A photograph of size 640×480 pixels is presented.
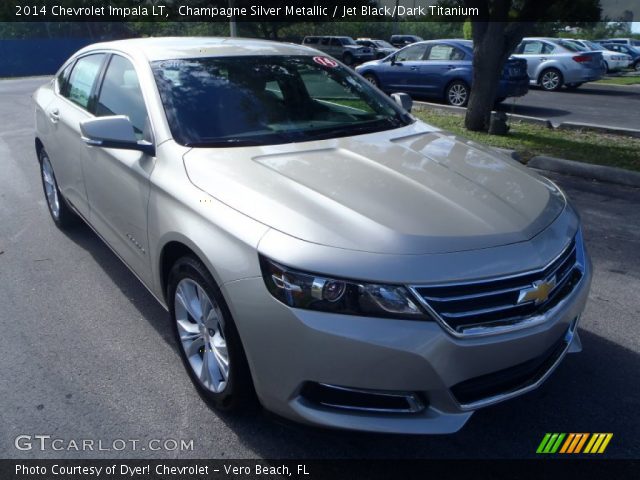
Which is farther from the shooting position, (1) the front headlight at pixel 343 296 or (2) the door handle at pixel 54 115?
(2) the door handle at pixel 54 115

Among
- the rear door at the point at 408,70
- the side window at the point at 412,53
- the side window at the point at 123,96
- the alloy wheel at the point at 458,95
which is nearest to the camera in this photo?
the side window at the point at 123,96

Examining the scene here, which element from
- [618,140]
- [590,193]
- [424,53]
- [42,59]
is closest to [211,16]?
[42,59]

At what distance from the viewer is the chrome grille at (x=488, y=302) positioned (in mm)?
2295

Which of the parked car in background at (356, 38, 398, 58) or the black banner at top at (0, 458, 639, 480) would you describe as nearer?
the black banner at top at (0, 458, 639, 480)

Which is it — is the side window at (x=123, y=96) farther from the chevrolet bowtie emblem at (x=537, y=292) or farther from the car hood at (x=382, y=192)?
the chevrolet bowtie emblem at (x=537, y=292)

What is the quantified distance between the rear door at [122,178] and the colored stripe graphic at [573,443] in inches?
88.6

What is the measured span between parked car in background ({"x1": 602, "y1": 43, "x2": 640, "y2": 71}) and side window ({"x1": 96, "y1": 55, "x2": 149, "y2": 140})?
1246 inches

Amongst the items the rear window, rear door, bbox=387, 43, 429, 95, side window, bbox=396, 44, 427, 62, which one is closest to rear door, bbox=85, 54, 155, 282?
rear door, bbox=387, 43, 429, 95

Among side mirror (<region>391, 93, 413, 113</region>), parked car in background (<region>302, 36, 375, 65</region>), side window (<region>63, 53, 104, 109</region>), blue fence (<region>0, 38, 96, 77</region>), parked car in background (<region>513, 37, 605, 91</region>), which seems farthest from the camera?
blue fence (<region>0, 38, 96, 77</region>)

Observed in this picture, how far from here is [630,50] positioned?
3091cm

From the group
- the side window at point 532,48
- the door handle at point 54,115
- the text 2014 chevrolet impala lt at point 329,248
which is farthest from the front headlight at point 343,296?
the side window at point 532,48

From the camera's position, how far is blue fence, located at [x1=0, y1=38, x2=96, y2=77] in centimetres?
3403

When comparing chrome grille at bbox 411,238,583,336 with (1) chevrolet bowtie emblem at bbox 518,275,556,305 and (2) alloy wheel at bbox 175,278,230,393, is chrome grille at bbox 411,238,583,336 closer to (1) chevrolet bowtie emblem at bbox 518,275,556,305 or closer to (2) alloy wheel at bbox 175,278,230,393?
(1) chevrolet bowtie emblem at bbox 518,275,556,305

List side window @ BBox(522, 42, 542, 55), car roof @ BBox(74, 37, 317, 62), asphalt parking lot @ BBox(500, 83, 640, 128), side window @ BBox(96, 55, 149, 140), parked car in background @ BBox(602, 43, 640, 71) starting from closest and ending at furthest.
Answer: side window @ BBox(96, 55, 149, 140), car roof @ BBox(74, 37, 317, 62), asphalt parking lot @ BBox(500, 83, 640, 128), side window @ BBox(522, 42, 542, 55), parked car in background @ BBox(602, 43, 640, 71)
